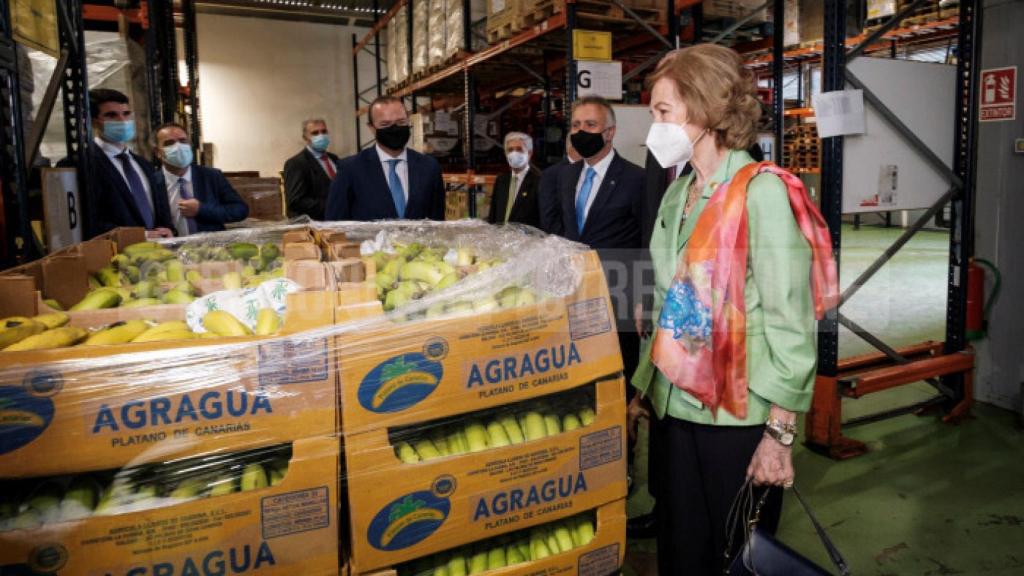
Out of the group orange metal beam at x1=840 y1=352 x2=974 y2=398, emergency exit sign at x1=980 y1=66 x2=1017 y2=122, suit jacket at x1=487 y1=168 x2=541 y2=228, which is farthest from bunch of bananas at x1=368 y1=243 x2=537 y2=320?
emergency exit sign at x1=980 y1=66 x2=1017 y2=122

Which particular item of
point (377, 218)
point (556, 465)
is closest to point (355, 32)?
point (377, 218)

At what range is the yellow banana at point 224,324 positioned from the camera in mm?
1640

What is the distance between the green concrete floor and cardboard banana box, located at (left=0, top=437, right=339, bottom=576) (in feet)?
5.93

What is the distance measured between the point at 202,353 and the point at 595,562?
1.18 m

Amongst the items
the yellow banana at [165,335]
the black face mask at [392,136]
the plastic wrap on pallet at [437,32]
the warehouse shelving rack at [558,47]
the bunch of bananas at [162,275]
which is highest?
the plastic wrap on pallet at [437,32]

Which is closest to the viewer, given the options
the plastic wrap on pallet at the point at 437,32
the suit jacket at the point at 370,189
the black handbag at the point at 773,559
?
the black handbag at the point at 773,559

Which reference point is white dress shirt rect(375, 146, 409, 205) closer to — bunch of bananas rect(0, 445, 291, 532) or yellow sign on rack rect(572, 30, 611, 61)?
yellow sign on rack rect(572, 30, 611, 61)

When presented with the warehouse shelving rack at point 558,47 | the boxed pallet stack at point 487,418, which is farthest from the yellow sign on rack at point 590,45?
the boxed pallet stack at point 487,418

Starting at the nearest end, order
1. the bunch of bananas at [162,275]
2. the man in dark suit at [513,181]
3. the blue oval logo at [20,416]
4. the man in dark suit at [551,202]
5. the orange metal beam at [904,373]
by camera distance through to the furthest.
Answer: the blue oval logo at [20,416]
the bunch of bananas at [162,275]
the orange metal beam at [904,373]
the man in dark suit at [551,202]
the man in dark suit at [513,181]

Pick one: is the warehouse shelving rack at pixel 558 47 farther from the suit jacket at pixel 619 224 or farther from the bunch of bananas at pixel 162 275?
the bunch of bananas at pixel 162 275

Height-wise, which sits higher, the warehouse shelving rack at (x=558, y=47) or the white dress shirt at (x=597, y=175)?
the warehouse shelving rack at (x=558, y=47)

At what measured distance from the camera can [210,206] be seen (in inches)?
193

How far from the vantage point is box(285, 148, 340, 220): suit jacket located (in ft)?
21.0

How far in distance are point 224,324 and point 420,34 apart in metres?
7.77
